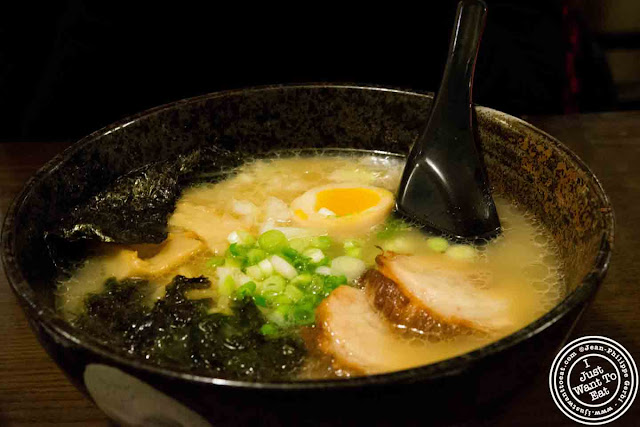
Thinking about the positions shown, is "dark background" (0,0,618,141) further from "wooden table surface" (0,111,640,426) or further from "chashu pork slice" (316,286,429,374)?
"chashu pork slice" (316,286,429,374)

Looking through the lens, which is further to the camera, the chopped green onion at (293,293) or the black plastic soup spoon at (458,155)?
the black plastic soup spoon at (458,155)

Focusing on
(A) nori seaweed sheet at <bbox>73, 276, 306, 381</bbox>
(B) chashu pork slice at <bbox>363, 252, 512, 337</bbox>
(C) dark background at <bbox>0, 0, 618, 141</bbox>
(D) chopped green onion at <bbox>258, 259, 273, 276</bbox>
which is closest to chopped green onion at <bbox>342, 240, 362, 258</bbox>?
(B) chashu pork slice at <bbox>363, 252, 512, 337</bbox>

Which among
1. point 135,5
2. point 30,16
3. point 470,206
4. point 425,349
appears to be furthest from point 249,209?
point 30,16

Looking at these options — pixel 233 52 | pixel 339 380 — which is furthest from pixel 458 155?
pixel 233 52

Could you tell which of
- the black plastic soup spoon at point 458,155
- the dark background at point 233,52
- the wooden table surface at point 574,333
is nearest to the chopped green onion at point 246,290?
the wooden table surface at point 574,333

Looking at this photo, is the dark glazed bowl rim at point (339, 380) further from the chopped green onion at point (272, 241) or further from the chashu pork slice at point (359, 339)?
the chopped green onion at point (272, 241)

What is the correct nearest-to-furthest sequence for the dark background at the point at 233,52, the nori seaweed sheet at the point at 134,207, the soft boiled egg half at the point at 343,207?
the nori seaweed sheet at the point at 134,207
the soft boiled egg half at the point at 343,207
the dark background at the point at 233,52

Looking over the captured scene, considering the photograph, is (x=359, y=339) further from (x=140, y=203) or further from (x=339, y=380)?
(x=140, y=203)
